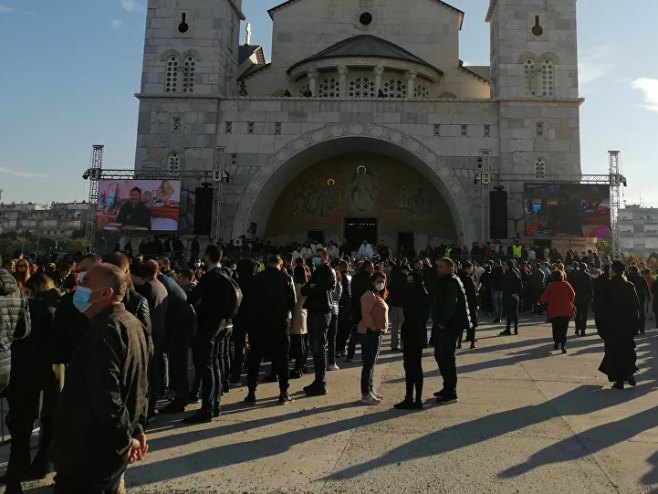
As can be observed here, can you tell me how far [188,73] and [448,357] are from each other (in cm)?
2403

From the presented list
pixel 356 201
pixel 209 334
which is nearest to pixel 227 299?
pixel 209 334

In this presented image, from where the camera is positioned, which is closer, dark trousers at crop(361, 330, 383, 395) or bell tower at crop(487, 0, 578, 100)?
dark trousers at crop(361, 330, 383, 395)

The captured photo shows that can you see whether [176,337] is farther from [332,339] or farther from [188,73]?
[188,73]

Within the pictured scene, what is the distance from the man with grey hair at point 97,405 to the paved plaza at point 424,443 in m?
1.63

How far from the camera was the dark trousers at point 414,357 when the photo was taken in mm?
6605

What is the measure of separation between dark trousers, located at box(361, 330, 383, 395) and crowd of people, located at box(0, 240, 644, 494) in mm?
14

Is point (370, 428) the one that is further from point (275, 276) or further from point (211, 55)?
point (211, 55)

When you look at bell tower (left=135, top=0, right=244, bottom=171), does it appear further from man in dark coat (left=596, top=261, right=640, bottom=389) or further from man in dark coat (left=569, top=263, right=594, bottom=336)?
man in dark coat (left=596, top=261, right=640, bottom=389)

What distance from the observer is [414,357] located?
6.66m

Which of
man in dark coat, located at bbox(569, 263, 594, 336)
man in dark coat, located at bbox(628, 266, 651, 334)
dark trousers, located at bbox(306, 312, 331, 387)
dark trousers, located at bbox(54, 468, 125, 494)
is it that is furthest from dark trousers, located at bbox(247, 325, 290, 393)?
man in dark coat, located at bbox(628, 266, 651, 334)

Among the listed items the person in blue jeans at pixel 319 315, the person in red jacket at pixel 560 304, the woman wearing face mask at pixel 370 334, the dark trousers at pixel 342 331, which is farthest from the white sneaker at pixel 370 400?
the person in red jacket at pixel 560 304

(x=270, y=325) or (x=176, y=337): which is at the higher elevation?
(x=270, y=325)

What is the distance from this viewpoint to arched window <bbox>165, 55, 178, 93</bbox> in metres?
26.4

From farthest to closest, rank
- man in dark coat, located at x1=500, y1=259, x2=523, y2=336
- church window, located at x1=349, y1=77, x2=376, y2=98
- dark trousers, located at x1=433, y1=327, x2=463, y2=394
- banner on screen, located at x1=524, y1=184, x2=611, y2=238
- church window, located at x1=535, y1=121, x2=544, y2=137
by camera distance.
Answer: church window, located at x1=349, y1=77, x2=376, y2=98 < church window, located at x1=535, y1=121, x2=544, y2=137 < banner on screen, located at x1=524, y1=184, x2=611, y2=238 < man in dark coat, located at x1=500, y1=259, x2=523, y2=336 < dark trousers, located at x1=433, y1=327, x2=463, y2=394
